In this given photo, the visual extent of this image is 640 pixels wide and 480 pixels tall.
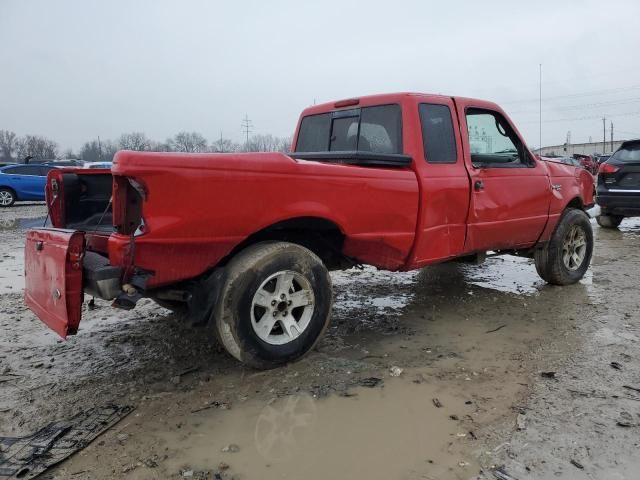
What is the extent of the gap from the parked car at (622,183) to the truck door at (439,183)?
672 cm

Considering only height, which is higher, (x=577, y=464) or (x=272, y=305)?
(x=272, y=305)

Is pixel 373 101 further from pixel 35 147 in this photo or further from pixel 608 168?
pixel 35 147

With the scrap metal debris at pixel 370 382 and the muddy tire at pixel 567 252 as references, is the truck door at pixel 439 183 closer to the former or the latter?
the scrap metal debris at pixel 370 382

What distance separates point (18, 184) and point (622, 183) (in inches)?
691

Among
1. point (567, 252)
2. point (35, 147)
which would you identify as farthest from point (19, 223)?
point (35, 147)

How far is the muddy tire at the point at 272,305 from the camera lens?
3072 mm

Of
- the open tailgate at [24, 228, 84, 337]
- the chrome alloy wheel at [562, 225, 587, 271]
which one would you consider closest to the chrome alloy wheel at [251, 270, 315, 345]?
the open tailgate at [24, 228, 84, 337]

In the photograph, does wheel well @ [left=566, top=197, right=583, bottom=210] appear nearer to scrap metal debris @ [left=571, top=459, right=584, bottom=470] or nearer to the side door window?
the side door window

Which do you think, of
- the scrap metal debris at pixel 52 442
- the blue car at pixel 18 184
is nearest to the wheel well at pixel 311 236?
the scrap metal debris at pixel 52 442

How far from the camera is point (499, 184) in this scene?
4680mm

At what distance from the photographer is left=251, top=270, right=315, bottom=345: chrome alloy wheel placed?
324 centimetres

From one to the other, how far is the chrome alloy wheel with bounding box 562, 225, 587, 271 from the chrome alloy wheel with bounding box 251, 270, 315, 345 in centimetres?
367

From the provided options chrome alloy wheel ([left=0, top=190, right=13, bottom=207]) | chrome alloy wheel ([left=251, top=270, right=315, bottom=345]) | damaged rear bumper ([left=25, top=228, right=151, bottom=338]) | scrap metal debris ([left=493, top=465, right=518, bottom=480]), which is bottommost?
scrap metal debris ([left=493, top=465, right=518, bottom=480])

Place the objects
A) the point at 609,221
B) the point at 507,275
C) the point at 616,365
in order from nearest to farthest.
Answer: the point at 616,365 < the point at 507,275 < the point at 609,221
